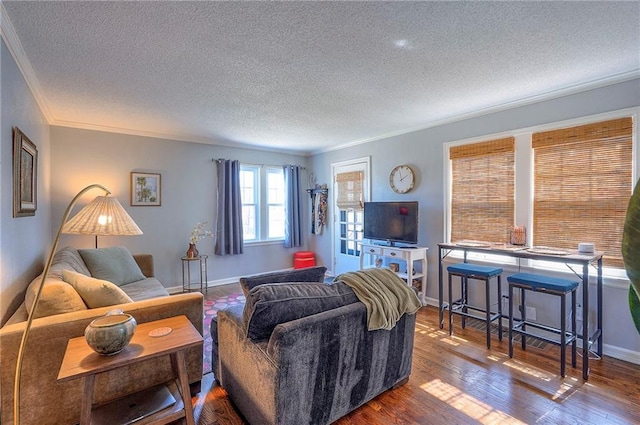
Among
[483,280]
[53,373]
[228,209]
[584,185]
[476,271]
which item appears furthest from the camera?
[228,209]

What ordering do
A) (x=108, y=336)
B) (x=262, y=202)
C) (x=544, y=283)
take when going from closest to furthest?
(x=108, y=336) → (x=544, y=283) → (x=262, y=202)

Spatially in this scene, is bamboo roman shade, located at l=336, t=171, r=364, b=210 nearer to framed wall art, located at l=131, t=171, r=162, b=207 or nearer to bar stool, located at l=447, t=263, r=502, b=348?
bar stool, located at l=447, t=263, r=502, b=348

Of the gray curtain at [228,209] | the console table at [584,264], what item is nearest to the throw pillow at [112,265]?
the gray curtain at [228,209]

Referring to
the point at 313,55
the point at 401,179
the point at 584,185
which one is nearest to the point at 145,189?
the point at 313,55

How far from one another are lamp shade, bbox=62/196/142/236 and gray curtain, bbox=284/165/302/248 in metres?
4.01

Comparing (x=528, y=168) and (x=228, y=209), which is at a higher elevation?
(x=528, y=168)

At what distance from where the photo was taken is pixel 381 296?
6.48 feet

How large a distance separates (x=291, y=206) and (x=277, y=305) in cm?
424

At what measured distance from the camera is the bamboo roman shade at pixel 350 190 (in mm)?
5016

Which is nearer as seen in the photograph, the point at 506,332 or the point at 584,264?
the point at 584,264

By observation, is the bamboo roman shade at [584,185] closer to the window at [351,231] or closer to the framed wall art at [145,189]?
the window at [351,231]

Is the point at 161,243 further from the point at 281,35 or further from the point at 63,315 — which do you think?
the point at 281,35

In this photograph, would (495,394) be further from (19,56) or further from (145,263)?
(19,56)

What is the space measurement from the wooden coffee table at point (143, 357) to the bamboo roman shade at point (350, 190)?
3556 millimetres
